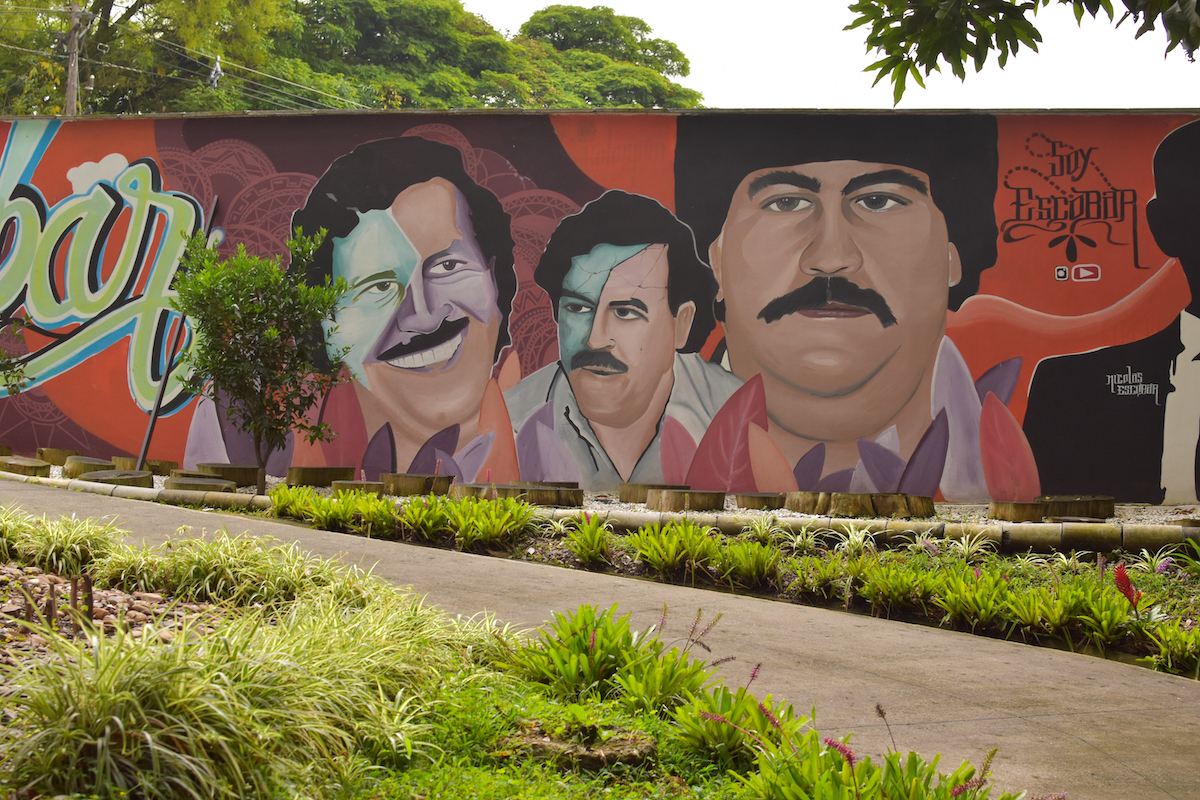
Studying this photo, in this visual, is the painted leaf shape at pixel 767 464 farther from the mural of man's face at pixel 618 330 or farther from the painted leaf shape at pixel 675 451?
the mural of man's face at pixel 618 330

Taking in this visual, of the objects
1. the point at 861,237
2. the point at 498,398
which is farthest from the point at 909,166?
the point at 498,398

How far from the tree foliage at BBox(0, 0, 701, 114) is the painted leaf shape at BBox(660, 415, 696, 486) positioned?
13.6 meters

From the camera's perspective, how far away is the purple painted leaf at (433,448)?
10.6 m

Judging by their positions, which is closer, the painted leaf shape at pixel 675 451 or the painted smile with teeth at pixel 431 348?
the painted leaf shape at pixel 675 451

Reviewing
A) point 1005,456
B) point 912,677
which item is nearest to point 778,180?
point 1005,456

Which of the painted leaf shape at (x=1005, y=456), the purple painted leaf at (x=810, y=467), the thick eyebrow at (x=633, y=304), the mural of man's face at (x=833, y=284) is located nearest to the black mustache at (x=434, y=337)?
the thick eyebrow at (x=633, y=304)

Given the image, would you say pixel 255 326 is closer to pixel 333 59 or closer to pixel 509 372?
pixel 509 372

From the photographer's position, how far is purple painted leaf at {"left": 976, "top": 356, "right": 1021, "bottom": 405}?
10070mm

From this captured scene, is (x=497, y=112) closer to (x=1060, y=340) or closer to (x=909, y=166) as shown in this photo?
(x=909, y=166)

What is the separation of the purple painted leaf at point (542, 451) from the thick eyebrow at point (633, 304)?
1376 millimetres

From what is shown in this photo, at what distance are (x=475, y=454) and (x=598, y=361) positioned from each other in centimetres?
180

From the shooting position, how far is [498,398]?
415 inches

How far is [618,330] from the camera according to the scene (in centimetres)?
1039

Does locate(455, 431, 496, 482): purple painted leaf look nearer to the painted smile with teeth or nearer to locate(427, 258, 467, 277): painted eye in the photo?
the painted smile with teeth
